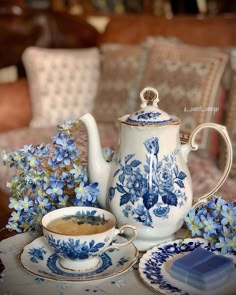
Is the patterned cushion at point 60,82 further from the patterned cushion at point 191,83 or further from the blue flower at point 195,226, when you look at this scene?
the blue flower at point 195,226

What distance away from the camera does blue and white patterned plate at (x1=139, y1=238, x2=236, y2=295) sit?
802 mm

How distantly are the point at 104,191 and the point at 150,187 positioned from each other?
0.37 ft

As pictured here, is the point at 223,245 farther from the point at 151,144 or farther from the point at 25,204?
the point at 25,204

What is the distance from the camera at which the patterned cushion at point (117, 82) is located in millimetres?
2229

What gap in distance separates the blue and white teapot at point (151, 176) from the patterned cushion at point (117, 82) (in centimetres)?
124

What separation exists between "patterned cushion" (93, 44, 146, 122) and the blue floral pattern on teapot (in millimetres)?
1261

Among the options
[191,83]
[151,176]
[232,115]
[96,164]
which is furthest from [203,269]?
[191,83]

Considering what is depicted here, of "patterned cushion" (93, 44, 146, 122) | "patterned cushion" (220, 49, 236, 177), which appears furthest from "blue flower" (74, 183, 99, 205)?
"patterned cushion" (93, 44, 146, 122)

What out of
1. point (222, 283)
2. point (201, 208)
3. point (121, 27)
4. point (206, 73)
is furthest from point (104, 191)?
point (121, 27)

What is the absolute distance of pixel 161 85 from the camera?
6.69ft

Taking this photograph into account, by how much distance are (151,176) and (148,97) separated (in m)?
0.16

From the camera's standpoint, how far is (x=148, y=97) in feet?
3.21

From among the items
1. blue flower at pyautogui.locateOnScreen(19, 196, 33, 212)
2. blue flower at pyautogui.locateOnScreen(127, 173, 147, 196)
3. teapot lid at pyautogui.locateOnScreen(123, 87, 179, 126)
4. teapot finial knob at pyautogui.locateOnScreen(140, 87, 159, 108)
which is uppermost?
teapot finial knob at pyautogui.locateOnScreen(140, 87, 159, 108)

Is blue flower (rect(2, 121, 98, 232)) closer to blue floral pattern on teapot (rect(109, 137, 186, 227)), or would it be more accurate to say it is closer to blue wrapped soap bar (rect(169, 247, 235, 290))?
blue floral pattern on teapot (rect(109, 137, 186, 227))
